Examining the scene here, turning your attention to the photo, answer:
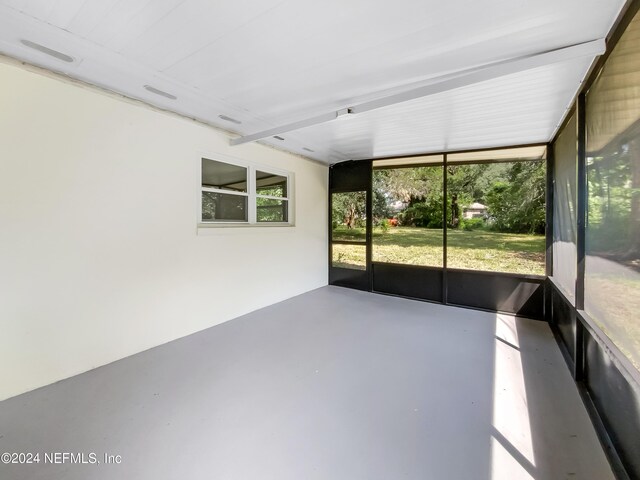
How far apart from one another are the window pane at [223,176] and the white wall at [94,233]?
18 cm

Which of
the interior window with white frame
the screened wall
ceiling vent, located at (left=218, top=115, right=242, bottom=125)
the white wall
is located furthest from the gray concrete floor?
ceiling vent, located at (left=218, top=115, right=242, bottom=125)

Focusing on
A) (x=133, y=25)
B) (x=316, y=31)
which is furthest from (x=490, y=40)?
(x=133, y=25)

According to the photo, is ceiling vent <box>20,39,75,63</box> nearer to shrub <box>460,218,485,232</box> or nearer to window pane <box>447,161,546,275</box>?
window pane <box>447,161,546,275</box>

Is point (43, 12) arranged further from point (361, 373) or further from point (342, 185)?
point (342, 185)

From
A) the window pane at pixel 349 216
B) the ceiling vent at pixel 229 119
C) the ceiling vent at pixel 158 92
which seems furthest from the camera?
the window pane at pixel 349 216

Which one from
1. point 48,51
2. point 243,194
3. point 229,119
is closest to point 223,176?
point 243,194

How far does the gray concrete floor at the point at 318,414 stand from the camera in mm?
1508

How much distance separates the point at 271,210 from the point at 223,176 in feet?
3.54

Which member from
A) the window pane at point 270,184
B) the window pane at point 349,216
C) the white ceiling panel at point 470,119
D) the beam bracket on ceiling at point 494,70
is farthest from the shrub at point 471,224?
the beam bracket on ceiling at point 494,70

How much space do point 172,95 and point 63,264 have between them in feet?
5.87

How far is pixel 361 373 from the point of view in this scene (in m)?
2.48

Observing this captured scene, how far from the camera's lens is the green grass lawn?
17.4 ft

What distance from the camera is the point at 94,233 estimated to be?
2.50 meters

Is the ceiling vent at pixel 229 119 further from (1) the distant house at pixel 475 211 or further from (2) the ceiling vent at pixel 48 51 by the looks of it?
(1) the distant house at pixel 475 211
